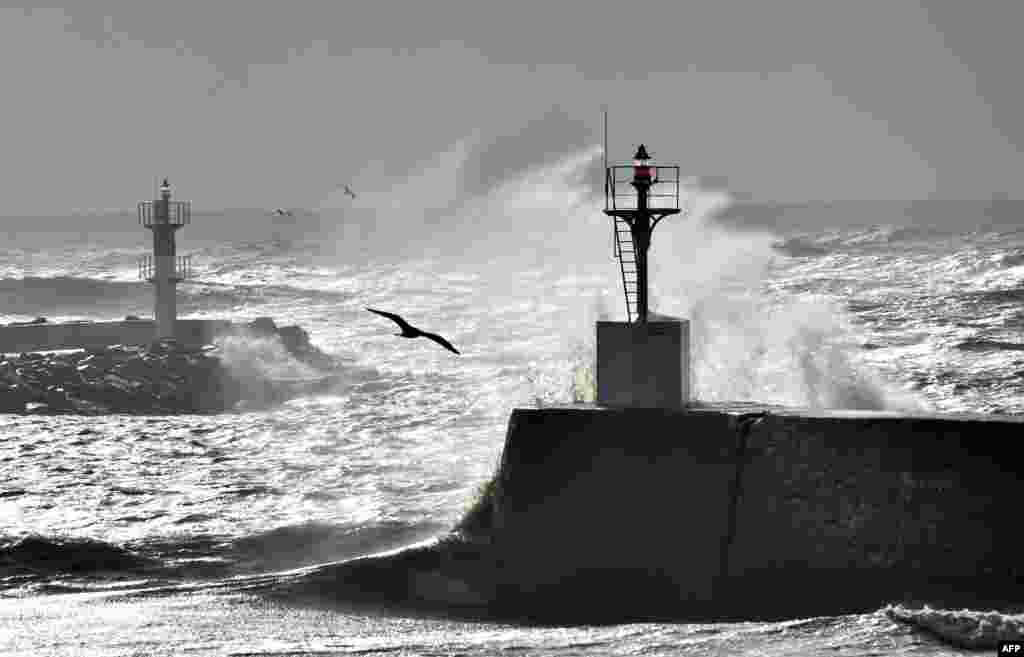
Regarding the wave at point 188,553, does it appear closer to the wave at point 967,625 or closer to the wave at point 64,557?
the wave at point 64,557

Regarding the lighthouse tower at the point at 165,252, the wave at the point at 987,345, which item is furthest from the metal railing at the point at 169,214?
the wave at the point at 987,345

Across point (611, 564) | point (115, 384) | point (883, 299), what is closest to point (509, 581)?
point (611, 564)

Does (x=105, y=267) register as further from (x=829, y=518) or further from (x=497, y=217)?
(x=829, y=518)

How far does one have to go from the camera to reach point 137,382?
26.0 meters

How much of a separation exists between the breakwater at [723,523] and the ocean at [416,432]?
0.68 meters

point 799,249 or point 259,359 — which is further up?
point 799,249

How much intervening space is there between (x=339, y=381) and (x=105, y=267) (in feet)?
147

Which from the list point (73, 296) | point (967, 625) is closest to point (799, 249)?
point (73, 296)

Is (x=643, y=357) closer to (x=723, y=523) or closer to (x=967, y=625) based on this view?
(x=723, y=523)

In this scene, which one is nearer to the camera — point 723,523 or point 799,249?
point 723,523

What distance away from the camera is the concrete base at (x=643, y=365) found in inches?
485

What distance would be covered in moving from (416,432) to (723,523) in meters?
9.82

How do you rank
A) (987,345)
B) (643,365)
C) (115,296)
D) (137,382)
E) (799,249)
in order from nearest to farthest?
1. (643,365)
2. (137,382)
3. (987,345)
4. (115,296)
5. (799,249)

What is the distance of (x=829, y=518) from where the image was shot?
11.3 metres
